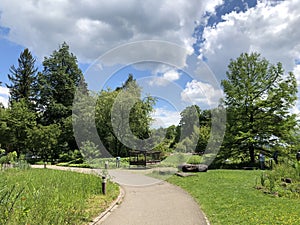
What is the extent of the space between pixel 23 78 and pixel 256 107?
37603 mm

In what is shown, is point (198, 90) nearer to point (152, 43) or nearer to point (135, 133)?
point (152, 43)

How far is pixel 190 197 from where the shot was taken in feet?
28.4

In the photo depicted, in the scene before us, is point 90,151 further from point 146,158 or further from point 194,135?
point 194,135

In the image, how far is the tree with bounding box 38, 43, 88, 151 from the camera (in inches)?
1336

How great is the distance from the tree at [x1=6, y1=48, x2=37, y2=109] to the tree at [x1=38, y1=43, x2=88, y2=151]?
22.5 feet

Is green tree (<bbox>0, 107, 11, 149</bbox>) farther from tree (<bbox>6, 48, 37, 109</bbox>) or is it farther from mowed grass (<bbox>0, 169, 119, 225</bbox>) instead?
mowed grass (<bbox>0, 169, 119, 225</bbox>)

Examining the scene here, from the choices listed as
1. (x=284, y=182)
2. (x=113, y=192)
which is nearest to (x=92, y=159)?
(x=113, y=192)

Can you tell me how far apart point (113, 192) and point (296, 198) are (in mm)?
5856

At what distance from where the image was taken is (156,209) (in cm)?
703

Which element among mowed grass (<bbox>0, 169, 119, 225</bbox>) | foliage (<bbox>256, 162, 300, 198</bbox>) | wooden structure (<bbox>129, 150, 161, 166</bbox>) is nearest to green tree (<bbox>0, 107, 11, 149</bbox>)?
wooden structure (<bbox>129, 150, 161, 166</bbox>)

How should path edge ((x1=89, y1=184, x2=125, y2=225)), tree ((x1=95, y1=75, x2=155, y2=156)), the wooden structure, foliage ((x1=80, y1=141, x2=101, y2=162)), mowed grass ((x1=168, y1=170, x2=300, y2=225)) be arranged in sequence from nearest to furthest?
mowed grass ((x1=168, y1=170, x2=300, y2=225))
path edge ((x1=89, y1=184, x2=125, y2=225))
the wooden structure
foliage ((x1=80, y1=141, x2=101, y2=162))
tree ((x1=95, y1=75, x2=155, y2=156))

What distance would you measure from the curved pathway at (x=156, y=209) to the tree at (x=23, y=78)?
36.2 metres

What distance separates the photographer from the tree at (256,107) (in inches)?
707

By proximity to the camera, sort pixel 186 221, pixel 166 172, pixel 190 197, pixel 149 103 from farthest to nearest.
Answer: pixel 149 103
pixel 166 172
pixel 190 197
pixel 186 221
